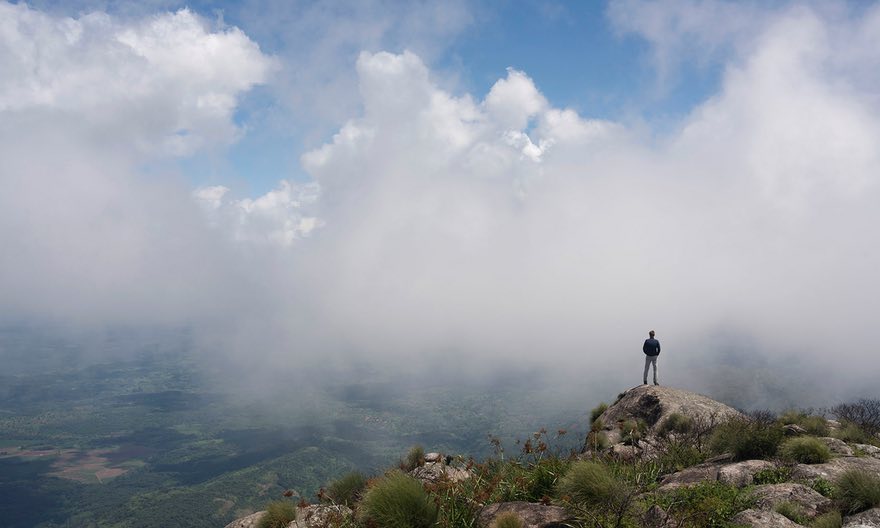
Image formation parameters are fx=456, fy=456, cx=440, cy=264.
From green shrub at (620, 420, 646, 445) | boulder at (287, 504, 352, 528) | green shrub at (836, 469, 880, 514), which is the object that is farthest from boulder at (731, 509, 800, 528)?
boulder at (287, 504, 352, 528)

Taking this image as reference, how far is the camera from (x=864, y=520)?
30.8 ft

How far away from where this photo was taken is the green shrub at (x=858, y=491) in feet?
32.3

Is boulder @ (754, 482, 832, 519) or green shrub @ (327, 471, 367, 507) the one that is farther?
green shrub @ (327, 471, 367, 507)

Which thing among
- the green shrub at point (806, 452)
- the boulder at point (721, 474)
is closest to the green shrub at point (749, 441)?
the green shrub at point (806, 452)

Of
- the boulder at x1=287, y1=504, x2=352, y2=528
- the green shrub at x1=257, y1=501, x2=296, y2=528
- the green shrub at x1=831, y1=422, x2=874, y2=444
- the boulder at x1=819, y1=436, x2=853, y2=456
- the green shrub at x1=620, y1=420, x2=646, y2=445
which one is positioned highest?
the boulder at x1=819, y1=436, x2=853, y2=456

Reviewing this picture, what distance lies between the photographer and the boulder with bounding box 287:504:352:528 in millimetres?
12062

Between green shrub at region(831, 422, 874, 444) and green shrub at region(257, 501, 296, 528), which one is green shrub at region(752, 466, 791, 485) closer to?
green shrub at region(831, 422, 874, 444)

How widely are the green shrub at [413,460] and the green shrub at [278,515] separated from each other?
4.28 meters

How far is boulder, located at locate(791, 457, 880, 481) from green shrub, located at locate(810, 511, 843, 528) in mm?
2907

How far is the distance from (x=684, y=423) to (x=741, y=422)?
21.6 ft

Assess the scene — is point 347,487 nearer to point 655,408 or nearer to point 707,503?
point 707,503

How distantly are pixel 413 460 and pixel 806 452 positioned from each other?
520 inches

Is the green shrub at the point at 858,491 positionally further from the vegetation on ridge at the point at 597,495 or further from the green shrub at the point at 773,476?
the green shrub at the point at 773,476

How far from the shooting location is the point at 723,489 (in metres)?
11.1
